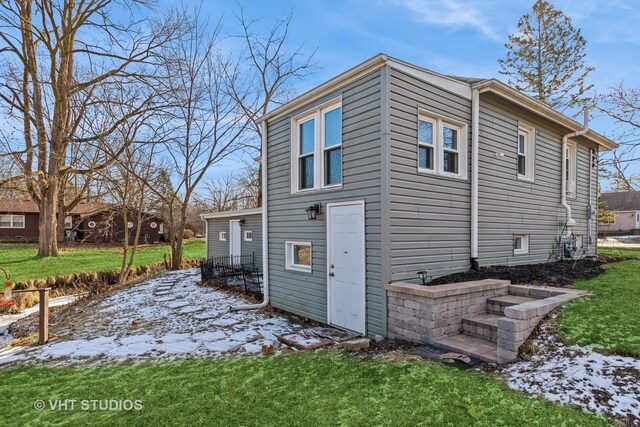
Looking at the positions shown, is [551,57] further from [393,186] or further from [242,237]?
[393,186]

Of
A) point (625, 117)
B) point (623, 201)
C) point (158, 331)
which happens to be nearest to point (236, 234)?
point (158, 331)

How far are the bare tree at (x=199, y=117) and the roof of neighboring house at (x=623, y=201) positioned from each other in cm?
4168

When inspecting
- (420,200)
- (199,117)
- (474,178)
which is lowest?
(420,200)

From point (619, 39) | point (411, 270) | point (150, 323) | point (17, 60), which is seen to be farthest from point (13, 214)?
point (619, 39)

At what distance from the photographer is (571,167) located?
396 inches

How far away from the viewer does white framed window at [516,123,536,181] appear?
320 inches

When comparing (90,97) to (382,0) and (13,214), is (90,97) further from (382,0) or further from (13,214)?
(13,214)

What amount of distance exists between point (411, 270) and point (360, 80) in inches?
127

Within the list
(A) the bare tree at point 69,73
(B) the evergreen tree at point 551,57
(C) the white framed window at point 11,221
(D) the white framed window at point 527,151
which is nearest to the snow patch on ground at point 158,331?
(D) the white framed window at point 527,151

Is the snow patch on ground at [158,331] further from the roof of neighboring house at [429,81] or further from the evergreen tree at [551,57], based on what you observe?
the evergreen tree at [551,57]

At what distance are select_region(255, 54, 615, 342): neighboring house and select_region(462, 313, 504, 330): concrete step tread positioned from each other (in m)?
1.00

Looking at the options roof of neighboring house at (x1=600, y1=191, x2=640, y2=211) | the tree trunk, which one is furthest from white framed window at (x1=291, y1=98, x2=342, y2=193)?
roof of neighboring house at (x1=600, y1=191, x2=640, y2=211)

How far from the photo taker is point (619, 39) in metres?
10.0

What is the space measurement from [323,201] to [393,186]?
1602 millimetres
